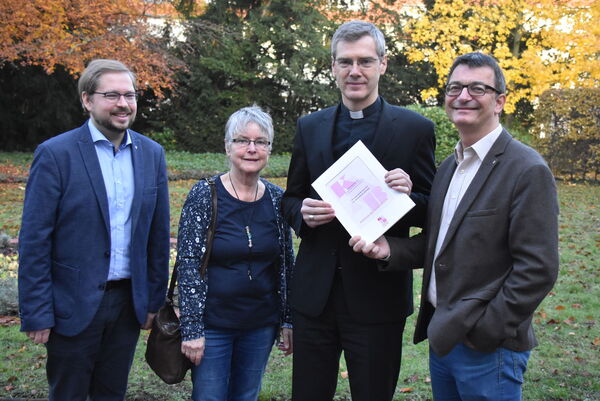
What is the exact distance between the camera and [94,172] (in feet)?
10.3

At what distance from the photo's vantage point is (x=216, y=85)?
2586 centimetres

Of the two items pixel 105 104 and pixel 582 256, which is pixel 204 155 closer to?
pixel 582 256

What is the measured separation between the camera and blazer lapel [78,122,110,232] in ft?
10.3

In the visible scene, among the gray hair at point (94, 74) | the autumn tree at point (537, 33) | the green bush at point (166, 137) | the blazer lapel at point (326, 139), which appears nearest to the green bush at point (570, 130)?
the autumn tree at point (537, 33)

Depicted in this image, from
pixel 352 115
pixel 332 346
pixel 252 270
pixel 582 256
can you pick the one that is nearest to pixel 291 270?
pixel 252 270

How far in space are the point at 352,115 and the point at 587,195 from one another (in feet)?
45.8

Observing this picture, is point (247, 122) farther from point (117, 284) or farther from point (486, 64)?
point (486, 64)

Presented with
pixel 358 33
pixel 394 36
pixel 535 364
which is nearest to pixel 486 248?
pixel 358 33

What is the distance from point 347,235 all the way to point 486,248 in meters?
0.84

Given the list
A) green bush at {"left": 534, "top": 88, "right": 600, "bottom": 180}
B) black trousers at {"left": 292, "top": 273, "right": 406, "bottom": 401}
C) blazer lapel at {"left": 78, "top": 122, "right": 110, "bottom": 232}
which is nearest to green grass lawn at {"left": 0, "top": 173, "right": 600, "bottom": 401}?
black trousers at {"left": 292, "top": 273, "right": 406, "bottom": 401}

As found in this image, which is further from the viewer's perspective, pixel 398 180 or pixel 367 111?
pixel 367 111

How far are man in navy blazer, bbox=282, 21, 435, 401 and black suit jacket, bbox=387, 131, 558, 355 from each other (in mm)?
476

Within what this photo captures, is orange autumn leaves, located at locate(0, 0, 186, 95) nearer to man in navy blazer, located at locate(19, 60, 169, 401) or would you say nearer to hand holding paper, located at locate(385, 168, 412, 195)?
man in navy blazer, located at locate(19, 60, 169, 401)

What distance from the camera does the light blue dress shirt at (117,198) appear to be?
127 inches
